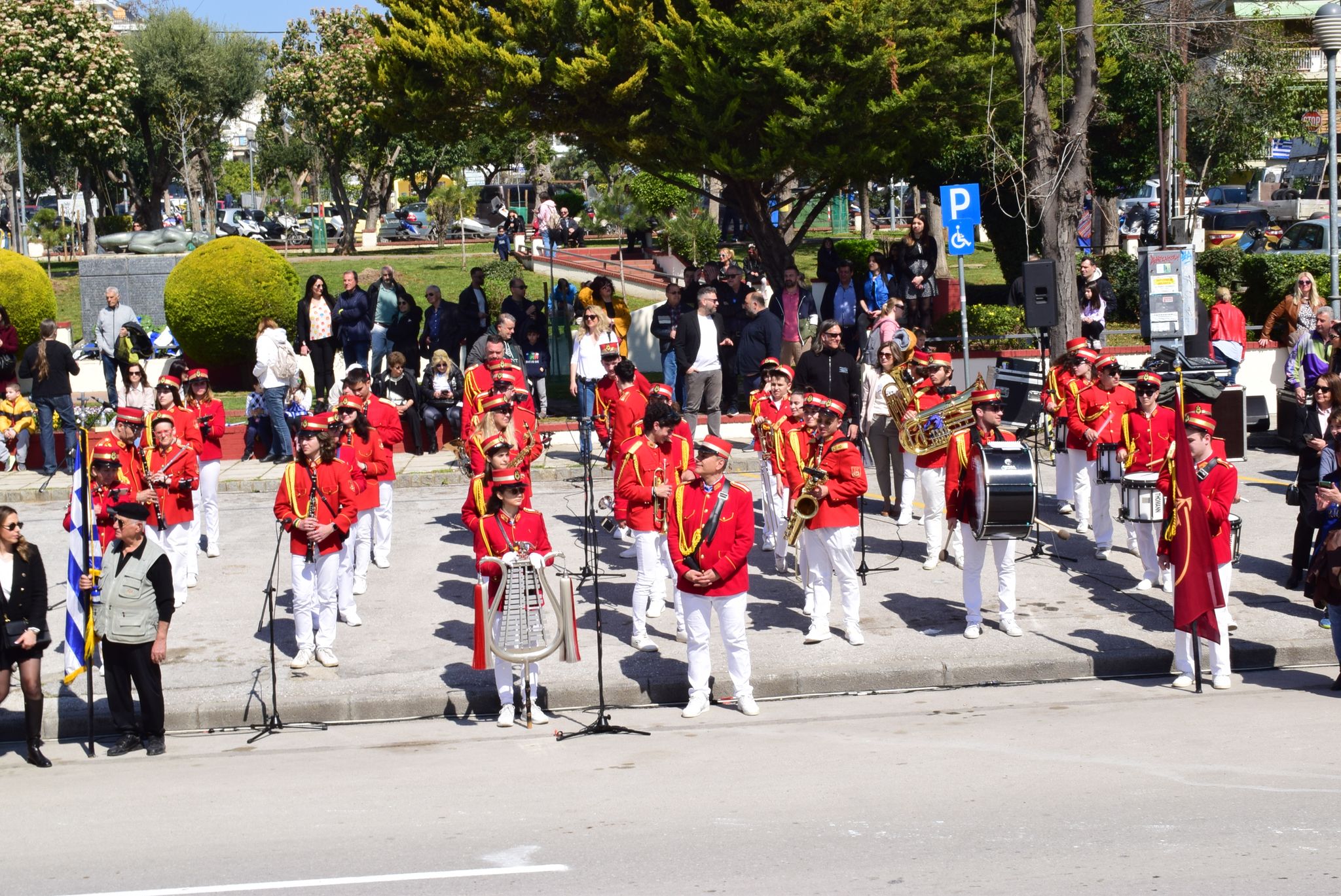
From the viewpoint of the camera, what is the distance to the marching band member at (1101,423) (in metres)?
13.8

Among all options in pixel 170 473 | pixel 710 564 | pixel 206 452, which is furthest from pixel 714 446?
pixel 206 452

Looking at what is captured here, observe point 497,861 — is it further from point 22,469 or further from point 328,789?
point 22,469

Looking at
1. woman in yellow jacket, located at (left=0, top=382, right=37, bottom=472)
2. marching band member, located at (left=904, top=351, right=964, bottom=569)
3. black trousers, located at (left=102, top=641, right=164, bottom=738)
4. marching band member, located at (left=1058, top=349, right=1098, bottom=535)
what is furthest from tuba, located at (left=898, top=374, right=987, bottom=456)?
woman in yellow jacket, located at (left=0, top=382, right=37, bottom=472)

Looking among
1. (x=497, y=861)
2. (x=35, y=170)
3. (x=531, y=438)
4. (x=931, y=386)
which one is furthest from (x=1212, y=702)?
(x=35, y=170)

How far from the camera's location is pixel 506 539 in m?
10.4

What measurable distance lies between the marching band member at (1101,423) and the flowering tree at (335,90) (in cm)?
2859

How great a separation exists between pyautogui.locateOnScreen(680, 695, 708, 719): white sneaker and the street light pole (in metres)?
12.6

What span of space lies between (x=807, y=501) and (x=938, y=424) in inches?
99.9

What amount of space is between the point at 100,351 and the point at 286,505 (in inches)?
481

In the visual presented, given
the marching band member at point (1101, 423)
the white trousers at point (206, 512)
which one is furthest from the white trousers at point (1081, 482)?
the white trousers at point (206, 512)

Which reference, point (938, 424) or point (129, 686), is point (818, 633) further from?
point (129, 686)

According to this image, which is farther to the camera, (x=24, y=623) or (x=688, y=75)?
(x=688, y=75)

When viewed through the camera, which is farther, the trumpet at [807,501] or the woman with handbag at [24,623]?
the trumpet at [807,501]

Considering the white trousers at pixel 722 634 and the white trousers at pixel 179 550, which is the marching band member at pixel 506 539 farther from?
the white trousers at pixel 179 550
